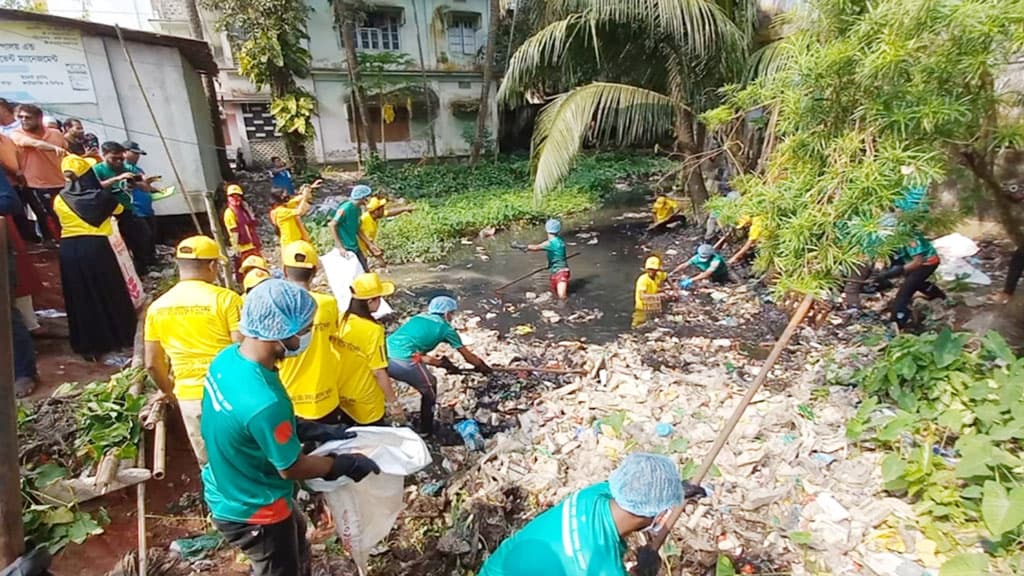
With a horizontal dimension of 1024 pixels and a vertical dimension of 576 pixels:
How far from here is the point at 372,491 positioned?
100 inches

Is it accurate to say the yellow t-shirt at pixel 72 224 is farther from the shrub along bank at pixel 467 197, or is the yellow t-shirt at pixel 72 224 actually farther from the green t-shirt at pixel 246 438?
the shrub along bank at pixel 467 197

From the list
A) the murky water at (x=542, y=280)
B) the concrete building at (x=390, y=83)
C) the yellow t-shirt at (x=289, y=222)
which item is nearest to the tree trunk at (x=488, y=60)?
the concrete building at (x=390, y=83)

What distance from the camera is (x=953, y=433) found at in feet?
11.8

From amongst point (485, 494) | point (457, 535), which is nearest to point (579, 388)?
point (485, 494)

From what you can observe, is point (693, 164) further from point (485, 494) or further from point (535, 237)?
point (485, 494)

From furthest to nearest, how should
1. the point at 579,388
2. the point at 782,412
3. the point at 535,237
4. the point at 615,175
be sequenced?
the point at 615,175, the point at 535,237, the point at 579,388, the point at 782,412

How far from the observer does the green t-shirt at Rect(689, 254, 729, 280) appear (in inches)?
334

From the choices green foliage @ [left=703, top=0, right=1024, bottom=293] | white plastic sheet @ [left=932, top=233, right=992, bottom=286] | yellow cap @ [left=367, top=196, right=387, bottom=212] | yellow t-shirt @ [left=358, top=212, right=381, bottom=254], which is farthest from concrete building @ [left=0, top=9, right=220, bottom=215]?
white plastic sheet @ [left=932, top=233, right=992, bottom=286]

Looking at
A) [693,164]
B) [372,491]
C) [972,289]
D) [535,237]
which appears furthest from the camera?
[535,237]

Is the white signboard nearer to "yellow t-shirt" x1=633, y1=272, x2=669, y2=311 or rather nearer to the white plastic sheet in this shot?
"yellow t-shirt" x1=633, y1=272, x2=669, y2=311

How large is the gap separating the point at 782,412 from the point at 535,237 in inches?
345

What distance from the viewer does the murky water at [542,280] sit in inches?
301

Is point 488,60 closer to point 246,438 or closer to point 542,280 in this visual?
point 542,280

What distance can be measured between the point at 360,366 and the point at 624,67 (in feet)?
26.6
